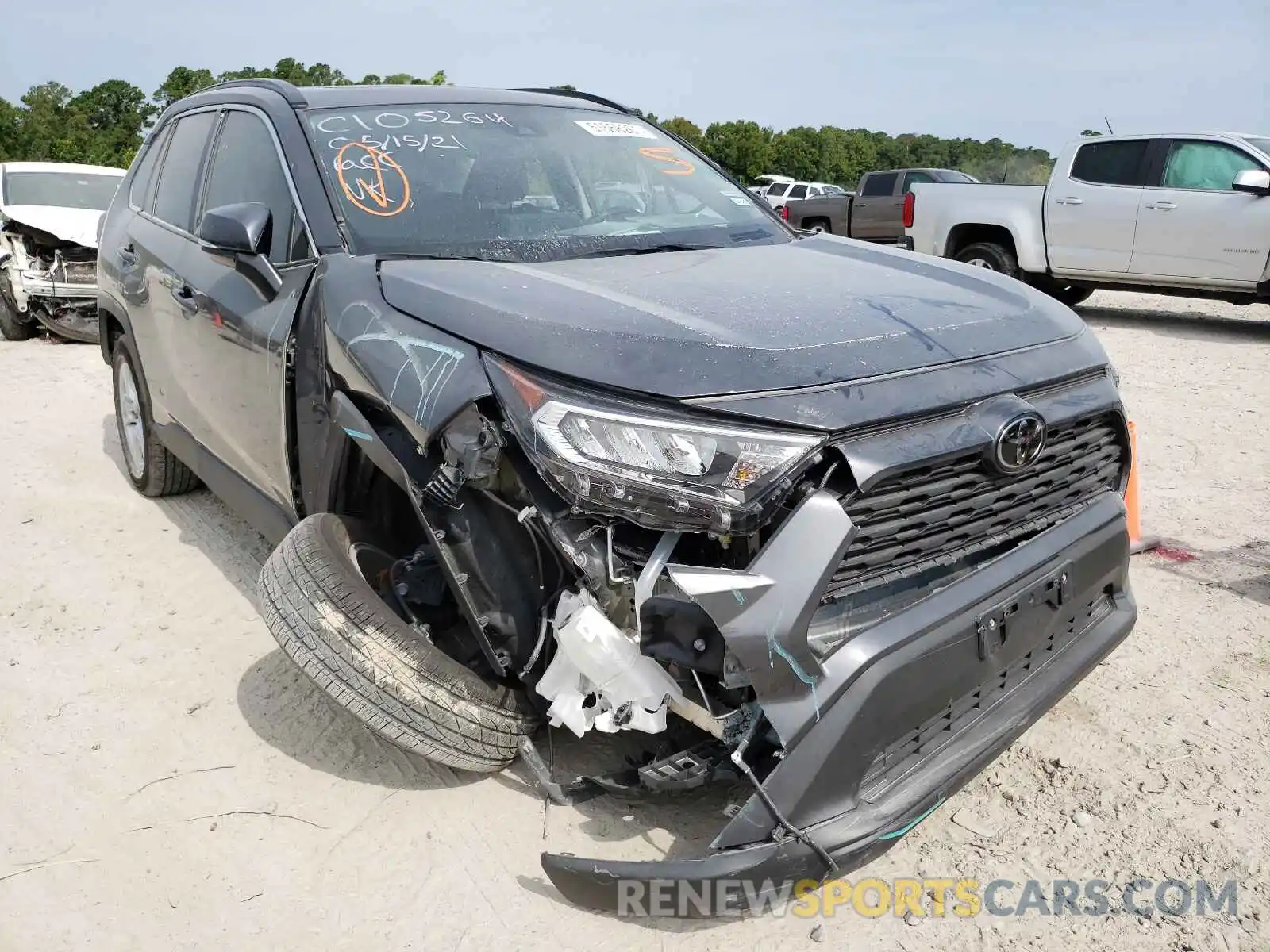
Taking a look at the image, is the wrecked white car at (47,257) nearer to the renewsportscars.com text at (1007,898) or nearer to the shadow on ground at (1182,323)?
the renewsportscars.com text at (1007,898)

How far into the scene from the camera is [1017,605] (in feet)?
7.72

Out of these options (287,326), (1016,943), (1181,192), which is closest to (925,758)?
(1016,943)

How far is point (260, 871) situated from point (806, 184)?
91.2 ft

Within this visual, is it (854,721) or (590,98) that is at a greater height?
(590,98)

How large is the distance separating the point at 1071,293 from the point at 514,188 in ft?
33.5

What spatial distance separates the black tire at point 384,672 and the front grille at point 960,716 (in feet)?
2.94

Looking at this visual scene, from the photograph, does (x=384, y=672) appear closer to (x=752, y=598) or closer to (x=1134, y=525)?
(x=752, y=598)

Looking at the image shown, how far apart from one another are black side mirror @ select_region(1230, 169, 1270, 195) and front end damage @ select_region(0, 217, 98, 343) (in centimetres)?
1047

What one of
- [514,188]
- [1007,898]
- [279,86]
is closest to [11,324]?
[279,86]

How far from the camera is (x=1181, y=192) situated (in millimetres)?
9633

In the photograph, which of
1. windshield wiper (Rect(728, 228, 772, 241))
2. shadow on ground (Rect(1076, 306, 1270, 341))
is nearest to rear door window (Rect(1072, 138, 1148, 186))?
shadow on ground (Rect(1076, 306, 1270, 341))

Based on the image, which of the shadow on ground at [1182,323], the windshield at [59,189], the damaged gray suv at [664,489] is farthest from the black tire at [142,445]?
the shadow on ground at [1182,323]

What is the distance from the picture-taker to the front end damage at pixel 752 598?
2.01 metres

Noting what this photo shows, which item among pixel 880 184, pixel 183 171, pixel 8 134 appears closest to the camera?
pixel 183 171
